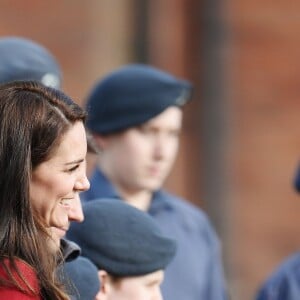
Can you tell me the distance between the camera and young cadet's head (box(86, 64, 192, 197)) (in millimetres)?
4965

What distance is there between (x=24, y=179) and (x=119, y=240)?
0.65 meters

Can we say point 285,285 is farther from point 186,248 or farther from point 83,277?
point 83,277

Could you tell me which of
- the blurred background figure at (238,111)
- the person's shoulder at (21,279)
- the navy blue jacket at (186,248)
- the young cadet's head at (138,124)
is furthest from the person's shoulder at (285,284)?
the blurred background figure at (238,111)

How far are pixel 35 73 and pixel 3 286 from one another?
1.59 m

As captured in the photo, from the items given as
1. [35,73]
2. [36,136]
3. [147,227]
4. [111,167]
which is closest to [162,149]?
[111,167]

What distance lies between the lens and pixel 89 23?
8.47 metres

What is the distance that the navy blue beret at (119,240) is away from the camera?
153 inches

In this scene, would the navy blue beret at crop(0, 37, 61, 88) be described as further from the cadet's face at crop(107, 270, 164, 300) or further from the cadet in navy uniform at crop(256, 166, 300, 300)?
the cadet in navy uniform at crop(256, 166, 300, 300)

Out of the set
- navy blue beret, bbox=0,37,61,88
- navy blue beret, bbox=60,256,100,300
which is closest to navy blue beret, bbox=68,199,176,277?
navy blue beret, bbox=60,256,100,300

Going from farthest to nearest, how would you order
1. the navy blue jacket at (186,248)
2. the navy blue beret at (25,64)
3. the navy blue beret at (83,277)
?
the navy blue jacket at (186,248) → the navy blue beret at (25,64) → the navy blue beret at (83,277)

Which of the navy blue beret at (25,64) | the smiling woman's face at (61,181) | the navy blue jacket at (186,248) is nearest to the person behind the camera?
the smiling woman's face at (61,181)

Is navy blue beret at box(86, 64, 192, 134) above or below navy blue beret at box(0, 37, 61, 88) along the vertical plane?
below

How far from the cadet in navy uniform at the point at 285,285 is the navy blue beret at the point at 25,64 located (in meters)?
1.10

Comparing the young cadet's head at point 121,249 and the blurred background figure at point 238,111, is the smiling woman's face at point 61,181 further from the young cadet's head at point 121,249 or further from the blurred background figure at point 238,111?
the blurred background figure at point 238,111
